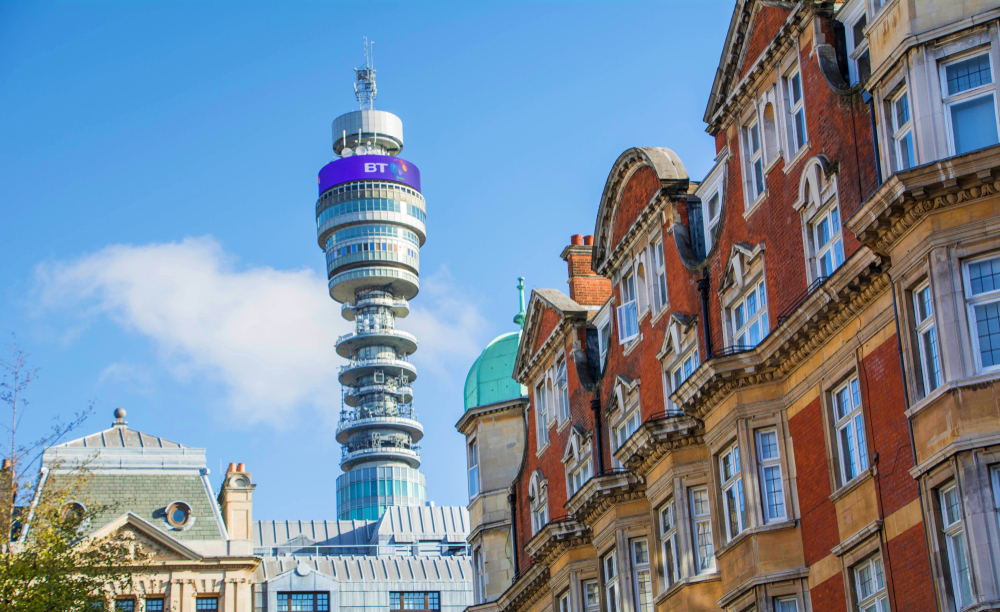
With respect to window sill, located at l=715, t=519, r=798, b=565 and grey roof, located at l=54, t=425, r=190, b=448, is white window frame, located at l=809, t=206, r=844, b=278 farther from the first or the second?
grey roof, located at l=54, t=425, r=190, b=448

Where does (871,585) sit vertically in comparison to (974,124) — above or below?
below

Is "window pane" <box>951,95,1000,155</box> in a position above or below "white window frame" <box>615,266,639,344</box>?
below

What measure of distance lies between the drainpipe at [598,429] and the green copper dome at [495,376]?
11.8 metres

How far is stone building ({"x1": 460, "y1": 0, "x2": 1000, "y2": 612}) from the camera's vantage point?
2261 cm

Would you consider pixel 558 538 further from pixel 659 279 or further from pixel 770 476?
pixel 770 476

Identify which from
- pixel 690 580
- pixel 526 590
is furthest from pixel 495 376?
pixel 690 580

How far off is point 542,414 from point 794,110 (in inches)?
831

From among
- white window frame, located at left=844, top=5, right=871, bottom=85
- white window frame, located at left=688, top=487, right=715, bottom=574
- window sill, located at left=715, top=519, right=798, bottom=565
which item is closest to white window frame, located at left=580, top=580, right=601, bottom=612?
white window frame, located at left=688, top=487, right=715, bottom=574

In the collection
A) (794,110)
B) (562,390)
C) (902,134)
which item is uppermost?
(794,110)

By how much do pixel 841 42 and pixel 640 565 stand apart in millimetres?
15629

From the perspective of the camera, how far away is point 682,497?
33312mm

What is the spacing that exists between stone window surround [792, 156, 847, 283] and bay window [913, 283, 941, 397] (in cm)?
463

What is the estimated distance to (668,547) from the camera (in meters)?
34.6

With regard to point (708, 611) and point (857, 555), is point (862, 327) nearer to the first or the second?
point (857, 555)
